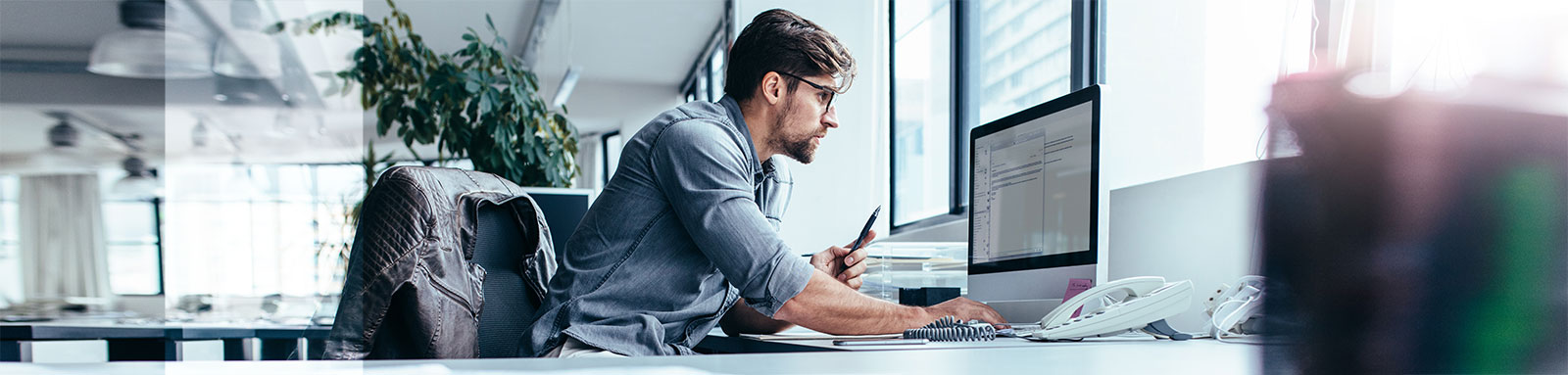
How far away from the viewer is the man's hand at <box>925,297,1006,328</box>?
157 cm

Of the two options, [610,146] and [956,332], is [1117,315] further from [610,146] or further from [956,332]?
[610,146]

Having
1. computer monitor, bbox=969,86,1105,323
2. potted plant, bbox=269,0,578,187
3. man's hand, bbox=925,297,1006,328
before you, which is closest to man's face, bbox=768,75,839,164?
computer monitor, bbox=969,86,1105,323

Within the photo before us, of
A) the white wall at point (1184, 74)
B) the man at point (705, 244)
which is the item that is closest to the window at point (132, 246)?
the man at point (705, 244)

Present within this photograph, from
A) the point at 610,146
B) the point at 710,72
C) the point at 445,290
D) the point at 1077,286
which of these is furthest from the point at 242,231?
the point at 610,146

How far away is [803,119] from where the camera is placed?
1.92 meters

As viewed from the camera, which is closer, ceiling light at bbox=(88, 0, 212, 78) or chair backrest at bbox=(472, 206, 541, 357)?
ceiling light at bbox=(88, 0, 212, 78)

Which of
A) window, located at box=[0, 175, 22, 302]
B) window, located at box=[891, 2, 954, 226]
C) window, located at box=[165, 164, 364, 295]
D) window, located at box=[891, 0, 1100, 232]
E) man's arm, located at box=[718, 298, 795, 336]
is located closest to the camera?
window, located at box=[0, 175, 22, 302]

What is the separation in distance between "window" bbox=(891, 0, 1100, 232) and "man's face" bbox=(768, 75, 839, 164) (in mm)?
1137

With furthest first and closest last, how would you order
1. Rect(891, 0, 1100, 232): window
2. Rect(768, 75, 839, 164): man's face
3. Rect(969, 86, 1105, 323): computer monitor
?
1. Rect(891, 0, 1100, 232): window
2. Rect(768, 75, 839, 164): man's face
3. Rect(969, 86, 1105, 323): computer monitor

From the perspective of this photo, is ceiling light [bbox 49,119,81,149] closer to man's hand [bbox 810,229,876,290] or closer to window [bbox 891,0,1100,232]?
man's hand [bbox 810,229,876,290]

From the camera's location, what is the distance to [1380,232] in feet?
0.72

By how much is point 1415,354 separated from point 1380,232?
4cm

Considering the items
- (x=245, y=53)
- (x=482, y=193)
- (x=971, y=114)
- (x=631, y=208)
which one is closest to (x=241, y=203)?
(x=245, y=53)

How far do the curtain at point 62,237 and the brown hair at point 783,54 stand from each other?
118 cm
